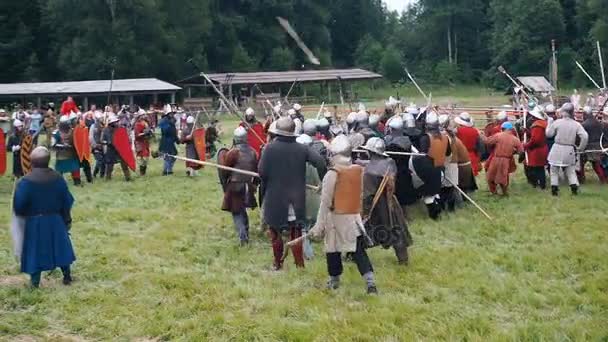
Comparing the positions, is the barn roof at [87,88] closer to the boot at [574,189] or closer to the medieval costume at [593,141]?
the medieval costume at [593,141]

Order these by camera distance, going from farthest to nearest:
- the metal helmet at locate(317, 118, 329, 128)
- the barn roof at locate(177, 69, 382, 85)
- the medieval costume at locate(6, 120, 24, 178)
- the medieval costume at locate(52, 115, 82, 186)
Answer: the barn roof at locate(177, 69, 382, 85), the medieval costume at locate(6, 120, 24, 178), the medieval costume at locate(52, 115, 82, 186), the metal helmet at locate(317, 118, 329, 128)

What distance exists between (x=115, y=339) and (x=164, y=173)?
1087cm

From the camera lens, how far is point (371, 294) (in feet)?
23.6

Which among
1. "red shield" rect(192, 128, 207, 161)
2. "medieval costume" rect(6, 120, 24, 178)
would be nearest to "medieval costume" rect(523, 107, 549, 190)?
"red shield" rect(192, 128, 207, 161)

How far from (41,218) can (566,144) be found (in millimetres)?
7716

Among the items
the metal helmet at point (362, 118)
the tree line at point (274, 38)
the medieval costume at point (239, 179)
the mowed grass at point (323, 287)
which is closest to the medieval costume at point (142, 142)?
the mowed grass at point (323, 287)

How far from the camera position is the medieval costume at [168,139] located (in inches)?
657

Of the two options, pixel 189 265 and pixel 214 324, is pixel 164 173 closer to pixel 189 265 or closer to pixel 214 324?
pixel 189 265

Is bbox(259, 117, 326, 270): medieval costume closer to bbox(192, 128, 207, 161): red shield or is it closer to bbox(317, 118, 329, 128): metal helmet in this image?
bbox(317, 118, 329, 128): metal helmet

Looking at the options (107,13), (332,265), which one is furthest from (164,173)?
(107,13)

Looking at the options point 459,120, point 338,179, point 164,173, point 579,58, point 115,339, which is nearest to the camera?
point 115,339

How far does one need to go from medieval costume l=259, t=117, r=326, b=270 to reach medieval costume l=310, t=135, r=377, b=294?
816mm

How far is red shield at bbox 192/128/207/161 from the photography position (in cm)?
1608

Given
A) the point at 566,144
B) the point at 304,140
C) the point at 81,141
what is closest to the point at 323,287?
the point at 304,140
